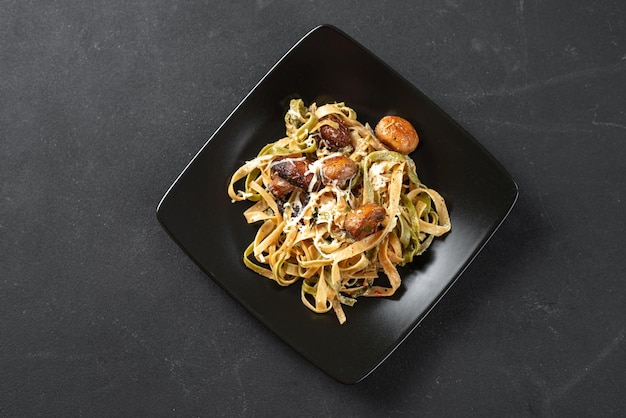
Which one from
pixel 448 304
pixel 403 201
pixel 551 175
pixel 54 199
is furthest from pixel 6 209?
pixel 551 175

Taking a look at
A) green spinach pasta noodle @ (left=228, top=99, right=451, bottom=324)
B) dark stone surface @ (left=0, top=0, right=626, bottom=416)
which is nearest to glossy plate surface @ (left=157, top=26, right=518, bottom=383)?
green spinach pasta noodle @ (left=228, top=99, right=451, bottom=324)

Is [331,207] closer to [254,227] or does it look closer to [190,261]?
[254,227]

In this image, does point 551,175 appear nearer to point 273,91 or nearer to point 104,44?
point 273,91

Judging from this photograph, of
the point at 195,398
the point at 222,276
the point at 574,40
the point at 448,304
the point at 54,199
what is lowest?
the point at 195,398

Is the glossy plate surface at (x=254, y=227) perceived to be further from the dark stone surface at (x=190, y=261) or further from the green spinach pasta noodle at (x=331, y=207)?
the dark stone surface at (x=190, y=261)

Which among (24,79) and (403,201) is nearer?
(403,201)

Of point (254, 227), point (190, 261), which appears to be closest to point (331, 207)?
point (254, 227)
